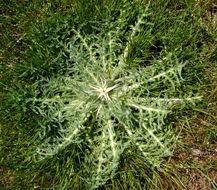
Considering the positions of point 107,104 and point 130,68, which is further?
point 130,68

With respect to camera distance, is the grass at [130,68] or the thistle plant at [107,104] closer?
the thistle plant at [107,104]

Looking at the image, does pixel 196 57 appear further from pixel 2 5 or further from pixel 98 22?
pixel 2 5

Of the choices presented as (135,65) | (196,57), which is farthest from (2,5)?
(196,57)

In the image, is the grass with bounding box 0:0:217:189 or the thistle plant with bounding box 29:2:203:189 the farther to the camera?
the grass with bounding box 0:0:217:189
